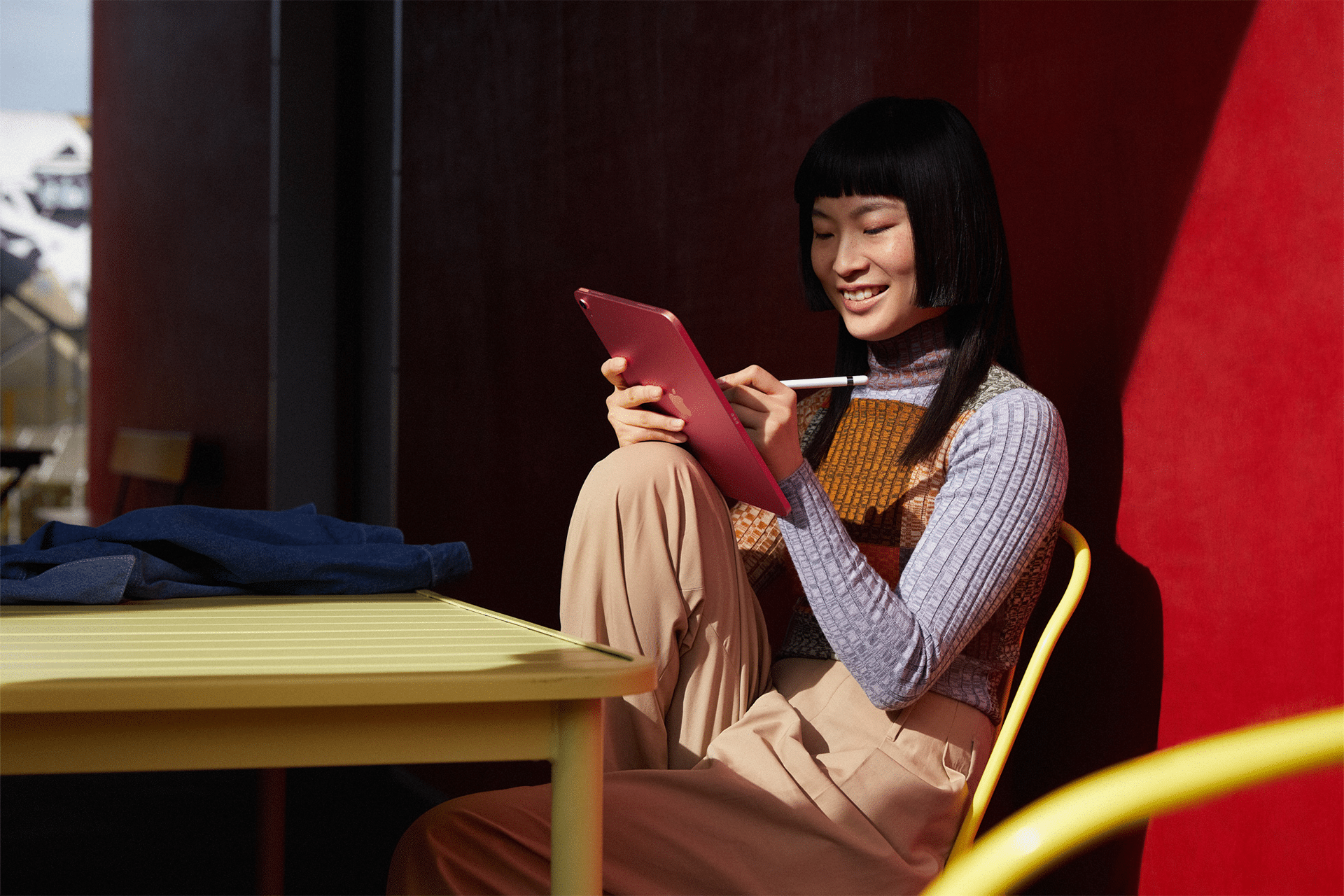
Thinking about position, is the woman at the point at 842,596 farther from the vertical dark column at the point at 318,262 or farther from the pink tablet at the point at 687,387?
Answer: the vertical dark column at the point at 318,262

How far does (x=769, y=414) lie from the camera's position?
4.00 ft

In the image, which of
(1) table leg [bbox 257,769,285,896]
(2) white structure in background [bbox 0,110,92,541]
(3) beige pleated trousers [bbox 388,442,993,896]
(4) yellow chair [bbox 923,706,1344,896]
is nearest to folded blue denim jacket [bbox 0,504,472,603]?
(3) beige pleated trousers [bbox 388,442,993,896]

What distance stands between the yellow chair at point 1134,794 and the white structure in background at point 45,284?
8.90 meters

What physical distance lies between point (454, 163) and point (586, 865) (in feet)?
8.76

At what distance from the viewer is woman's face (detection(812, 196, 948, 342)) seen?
1.45 meters

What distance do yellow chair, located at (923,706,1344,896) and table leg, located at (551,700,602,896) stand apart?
322mm

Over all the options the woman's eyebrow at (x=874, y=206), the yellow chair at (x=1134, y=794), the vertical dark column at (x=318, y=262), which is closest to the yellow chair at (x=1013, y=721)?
the woman's eyebrow at (x=874, y=206)

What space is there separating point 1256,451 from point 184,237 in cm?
499

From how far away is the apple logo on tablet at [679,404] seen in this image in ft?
4.21

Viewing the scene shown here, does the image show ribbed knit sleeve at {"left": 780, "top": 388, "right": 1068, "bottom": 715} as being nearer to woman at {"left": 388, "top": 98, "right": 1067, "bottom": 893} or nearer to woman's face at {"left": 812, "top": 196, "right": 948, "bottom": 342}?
woman at {"left": 388, "top": 98, "right": 1067, "bottom": 893}

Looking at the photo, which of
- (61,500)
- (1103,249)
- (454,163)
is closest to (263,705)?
(1103,249)

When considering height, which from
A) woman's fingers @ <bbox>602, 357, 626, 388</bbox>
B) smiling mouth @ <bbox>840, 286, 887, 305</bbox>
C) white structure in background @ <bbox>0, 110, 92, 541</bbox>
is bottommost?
woman's fingers @ <bbox>602, 357, 626, 388</bbox>

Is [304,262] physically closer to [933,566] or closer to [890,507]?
[890,507]

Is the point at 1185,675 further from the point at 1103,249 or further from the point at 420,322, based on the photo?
the point at 420,322
